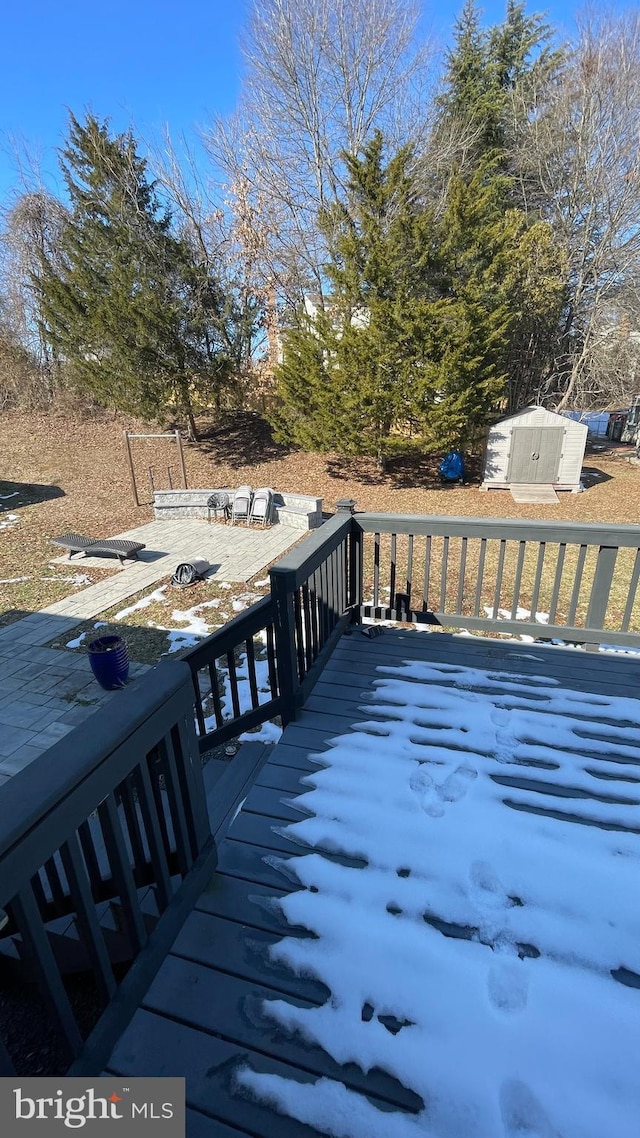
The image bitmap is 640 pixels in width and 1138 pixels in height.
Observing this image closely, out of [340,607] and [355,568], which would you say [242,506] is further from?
[340,607]

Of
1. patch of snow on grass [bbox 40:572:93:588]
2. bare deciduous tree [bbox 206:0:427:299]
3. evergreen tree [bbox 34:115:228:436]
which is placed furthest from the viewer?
evergreen tree [bbox 34:115:228:436]

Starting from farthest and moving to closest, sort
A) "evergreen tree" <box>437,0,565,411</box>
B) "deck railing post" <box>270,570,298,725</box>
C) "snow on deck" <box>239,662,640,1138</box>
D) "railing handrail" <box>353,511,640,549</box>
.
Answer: "evergreen tree" <box>437,0,565,411</box> → "railing handrail" <box>353,511,640,549</box> → "deck railing post" <box>270,570,298,725</box> → "snow on deck" <box>239,662,640,1138</box>

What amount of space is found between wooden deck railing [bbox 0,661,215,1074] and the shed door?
38.1 ft

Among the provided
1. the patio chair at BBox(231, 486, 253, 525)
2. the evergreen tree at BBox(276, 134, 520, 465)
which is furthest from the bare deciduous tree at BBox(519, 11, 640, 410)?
the patio chair at BBox(231, 486, 253, 525)

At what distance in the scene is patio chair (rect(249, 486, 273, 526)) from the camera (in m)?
9.77

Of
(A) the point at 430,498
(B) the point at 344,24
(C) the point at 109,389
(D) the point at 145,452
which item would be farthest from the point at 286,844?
(B) the point at 344,24

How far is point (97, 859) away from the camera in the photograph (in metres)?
1.40

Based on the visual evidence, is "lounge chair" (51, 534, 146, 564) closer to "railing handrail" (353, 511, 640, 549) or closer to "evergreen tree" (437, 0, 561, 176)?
"railing handrail" (353, 511, 640, 549)

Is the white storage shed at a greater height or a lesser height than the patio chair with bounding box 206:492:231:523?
greater

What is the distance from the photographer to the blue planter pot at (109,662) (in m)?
4.38

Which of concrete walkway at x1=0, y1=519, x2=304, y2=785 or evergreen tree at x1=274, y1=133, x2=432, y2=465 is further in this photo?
evergreen tree at x1=274, y1=133, x2=432, y2=465

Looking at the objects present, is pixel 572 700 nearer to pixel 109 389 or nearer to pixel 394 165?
pixel 394 165

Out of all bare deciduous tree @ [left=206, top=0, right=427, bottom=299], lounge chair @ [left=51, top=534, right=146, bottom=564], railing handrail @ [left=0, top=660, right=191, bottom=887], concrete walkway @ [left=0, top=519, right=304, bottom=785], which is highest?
bare deciduous tree @ [left=206, top=0, right=427, bottom=299]

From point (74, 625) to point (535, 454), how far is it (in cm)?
1024
